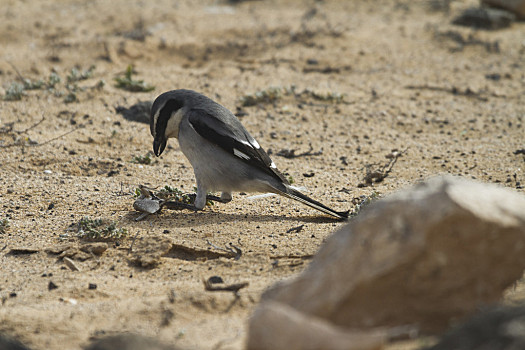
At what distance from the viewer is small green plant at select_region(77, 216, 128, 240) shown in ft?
14.8

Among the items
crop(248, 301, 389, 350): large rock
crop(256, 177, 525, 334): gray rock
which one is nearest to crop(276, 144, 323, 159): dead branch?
crop(256, 177, 525, 334): gray rock

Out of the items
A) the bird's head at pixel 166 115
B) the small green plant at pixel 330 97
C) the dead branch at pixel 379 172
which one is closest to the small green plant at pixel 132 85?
the small green plant at pixel 330 97

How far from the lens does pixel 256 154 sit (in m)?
5.40

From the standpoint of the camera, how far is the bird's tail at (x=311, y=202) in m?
5.00

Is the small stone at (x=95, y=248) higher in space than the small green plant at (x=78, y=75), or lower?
lower

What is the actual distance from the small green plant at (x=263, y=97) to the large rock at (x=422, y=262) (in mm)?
5147

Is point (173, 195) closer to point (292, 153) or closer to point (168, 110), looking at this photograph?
point (168, 110)

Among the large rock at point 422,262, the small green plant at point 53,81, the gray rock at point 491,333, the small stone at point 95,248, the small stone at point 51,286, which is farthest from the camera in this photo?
the small green plant at point 53,81

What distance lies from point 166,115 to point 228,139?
2.20 ft

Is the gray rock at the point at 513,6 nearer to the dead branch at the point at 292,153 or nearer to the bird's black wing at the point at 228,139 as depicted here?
the dead branch at the point at 292,153

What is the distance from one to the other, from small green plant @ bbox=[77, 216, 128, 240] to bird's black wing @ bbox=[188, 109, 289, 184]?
A: 4.04 feet

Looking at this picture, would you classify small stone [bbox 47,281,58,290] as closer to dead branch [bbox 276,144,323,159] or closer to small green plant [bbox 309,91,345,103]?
dead branch [bbox 276,144,323,159]

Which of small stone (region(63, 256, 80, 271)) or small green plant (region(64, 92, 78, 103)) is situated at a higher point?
small green plant (region(64, 92, 78, 103))

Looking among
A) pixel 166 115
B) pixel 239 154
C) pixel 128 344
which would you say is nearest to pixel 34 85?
pixel 166 115
